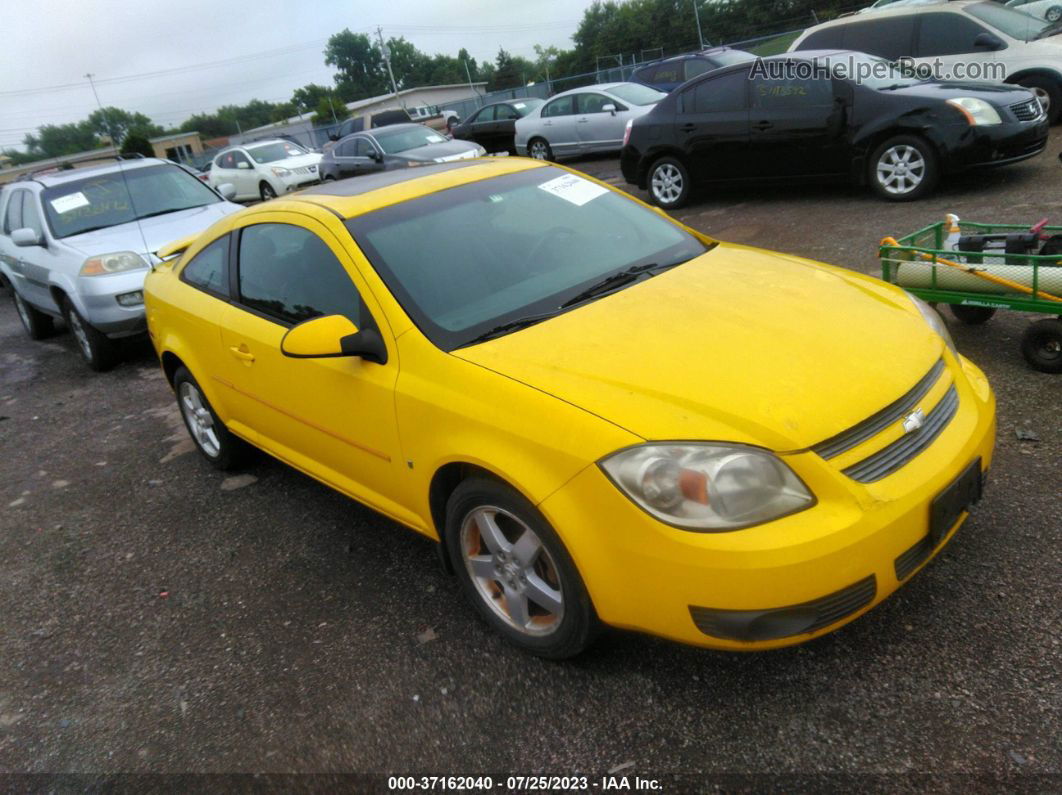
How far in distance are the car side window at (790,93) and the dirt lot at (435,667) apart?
4.53 meters

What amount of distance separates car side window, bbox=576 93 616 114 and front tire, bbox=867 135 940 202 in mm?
7266

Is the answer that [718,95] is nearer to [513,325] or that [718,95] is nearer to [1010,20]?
[1010,20]

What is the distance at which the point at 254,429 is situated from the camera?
12.8ft

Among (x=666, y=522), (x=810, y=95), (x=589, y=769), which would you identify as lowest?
(x=589, y=769)

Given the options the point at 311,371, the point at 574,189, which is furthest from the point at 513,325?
the point at 574,189

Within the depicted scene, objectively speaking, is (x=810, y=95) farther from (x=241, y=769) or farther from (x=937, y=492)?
(x=241, y=769)

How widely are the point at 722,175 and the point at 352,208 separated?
664 centimetres

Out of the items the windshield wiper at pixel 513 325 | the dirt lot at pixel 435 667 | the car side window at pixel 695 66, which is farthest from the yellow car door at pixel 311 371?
the car side window at pixel 695 66

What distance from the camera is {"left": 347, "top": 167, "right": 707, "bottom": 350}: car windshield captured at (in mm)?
2846

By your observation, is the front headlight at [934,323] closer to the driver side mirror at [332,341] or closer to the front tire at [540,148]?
the driver side mirror at [332,341]

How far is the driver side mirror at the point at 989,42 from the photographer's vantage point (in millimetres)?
9273

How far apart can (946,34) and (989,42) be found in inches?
20.4

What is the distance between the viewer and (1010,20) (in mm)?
9617

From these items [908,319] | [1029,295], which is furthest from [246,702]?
[1029,295]
